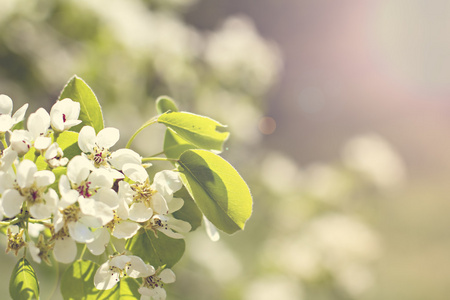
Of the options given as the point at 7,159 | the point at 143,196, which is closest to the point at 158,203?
the point at 143,196

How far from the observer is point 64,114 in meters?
0.36

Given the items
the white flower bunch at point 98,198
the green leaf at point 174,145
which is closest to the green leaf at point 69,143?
the white flower bunch at point 98,198

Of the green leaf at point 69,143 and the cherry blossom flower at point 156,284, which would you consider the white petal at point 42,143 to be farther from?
the cherry blossom flower at point 156,284

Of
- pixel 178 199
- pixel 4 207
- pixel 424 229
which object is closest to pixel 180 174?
pixel 178 199

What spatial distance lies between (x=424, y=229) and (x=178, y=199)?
4025 millimetres

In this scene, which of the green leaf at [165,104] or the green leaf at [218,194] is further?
the green leaf at [165,104]

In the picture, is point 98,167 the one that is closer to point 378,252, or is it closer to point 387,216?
point 378,252

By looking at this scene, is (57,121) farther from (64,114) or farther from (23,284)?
(23,284)

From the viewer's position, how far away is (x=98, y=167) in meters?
0.35

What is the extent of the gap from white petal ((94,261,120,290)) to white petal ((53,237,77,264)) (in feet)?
0.10

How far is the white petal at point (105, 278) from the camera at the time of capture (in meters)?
0.35

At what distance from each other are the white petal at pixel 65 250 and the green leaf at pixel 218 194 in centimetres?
10

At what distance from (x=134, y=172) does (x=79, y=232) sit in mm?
61

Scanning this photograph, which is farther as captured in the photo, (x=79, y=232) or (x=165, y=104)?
(x=165, y=104)
